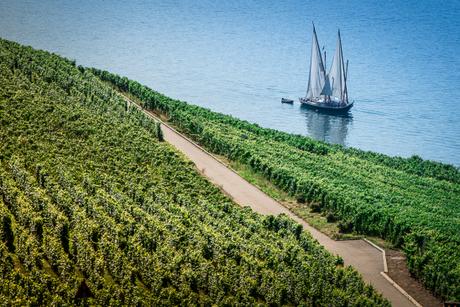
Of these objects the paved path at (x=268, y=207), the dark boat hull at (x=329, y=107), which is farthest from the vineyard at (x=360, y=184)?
the dark boat hull at (x=329, y=107)

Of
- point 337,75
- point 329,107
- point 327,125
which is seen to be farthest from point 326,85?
point 327,125

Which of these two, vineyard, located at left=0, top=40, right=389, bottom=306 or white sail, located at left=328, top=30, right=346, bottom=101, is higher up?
white sail, located at left=328, top=30, right=346, bottom=101

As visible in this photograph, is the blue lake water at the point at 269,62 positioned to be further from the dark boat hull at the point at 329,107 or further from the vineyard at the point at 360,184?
the vineyard at the point at 360,184

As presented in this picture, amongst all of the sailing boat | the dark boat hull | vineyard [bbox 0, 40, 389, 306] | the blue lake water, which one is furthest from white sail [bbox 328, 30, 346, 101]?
vineyard [bbox 0, 40, 389, 306]

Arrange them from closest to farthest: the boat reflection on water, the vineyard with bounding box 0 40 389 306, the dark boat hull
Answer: the vineyard with bounding box 0 40 389 306 < the boat reflection on water < the dark boat hull

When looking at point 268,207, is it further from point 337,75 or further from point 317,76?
point 337,75

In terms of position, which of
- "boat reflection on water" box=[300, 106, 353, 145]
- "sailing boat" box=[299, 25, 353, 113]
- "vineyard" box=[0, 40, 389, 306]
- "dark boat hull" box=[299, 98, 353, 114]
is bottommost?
"vineyard" box=[0, 40, 389, 306]

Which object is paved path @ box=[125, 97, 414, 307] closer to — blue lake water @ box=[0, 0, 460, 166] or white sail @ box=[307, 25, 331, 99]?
blue lake water @ box=[0, 0, 460, 166]

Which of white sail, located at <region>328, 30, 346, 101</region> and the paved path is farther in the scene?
white sail, located at <region>328, 30, 346, 101</region>
